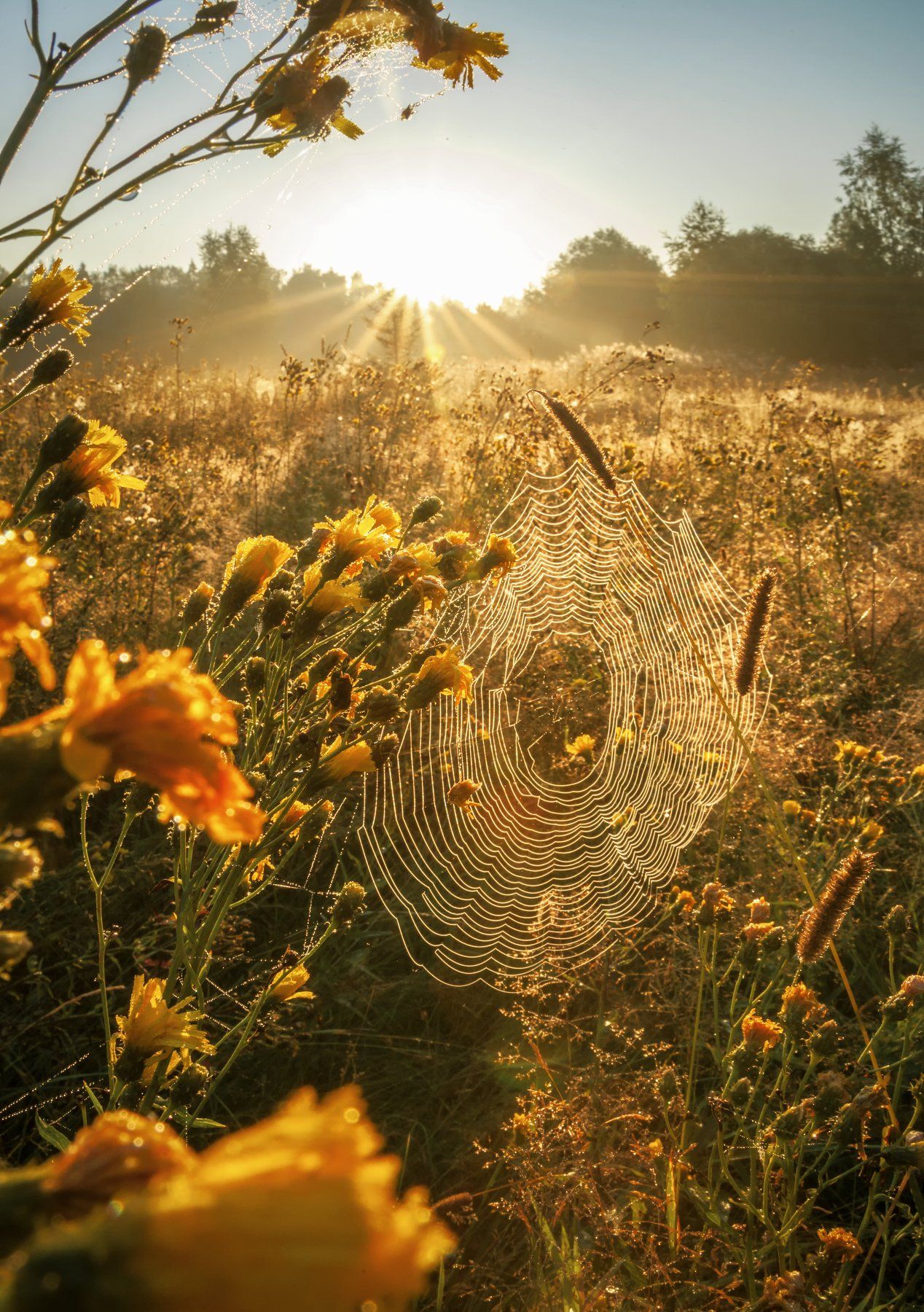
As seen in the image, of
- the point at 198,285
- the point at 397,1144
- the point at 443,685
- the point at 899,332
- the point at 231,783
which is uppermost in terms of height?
the point at 198,285

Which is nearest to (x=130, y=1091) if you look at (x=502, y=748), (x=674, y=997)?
(x=674, y=997)

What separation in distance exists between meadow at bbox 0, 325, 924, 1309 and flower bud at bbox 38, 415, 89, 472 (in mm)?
429

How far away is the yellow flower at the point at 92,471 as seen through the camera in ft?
4.25

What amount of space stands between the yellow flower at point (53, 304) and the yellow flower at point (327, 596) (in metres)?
0.50

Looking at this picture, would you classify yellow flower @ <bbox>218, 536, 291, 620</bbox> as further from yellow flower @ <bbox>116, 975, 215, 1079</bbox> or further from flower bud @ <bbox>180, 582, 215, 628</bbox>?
yellow flower @ <bbox>116, 975, 215, 1079</bbox>

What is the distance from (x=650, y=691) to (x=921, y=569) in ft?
6.69

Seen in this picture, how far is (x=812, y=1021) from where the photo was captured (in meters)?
1.55

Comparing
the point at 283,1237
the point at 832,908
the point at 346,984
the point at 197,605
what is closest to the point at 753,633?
the point at 832,908

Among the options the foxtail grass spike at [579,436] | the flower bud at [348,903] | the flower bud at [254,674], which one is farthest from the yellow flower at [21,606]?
the foxtail grass spike at [579,436]

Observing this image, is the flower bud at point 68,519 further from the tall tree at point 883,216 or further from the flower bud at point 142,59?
the tall tree at point 883,216

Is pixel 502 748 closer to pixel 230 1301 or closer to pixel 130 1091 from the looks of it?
pixel 130 1091

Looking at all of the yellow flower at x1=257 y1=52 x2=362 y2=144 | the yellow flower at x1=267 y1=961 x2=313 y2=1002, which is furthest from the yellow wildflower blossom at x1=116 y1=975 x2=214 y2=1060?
the yellow flower at x1=257 y1=52 x2=362 y2=144

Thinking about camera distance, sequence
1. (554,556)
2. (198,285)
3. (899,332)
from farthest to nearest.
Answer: (198,285) → (899,332) → (554,556)

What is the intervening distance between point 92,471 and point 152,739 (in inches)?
40.2
